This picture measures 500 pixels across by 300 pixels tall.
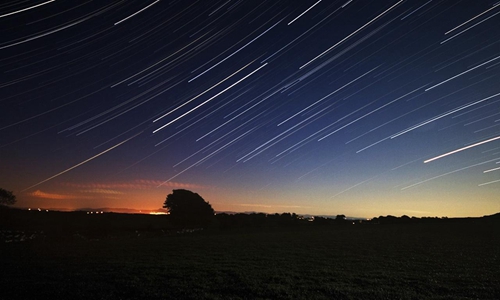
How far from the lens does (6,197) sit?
56156mm

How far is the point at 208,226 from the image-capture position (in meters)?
65.9

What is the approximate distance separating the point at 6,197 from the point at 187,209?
33.8m

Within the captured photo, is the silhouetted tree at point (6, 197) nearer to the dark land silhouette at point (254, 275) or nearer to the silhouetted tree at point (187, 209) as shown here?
the silhouetted tree at point (187, 209)

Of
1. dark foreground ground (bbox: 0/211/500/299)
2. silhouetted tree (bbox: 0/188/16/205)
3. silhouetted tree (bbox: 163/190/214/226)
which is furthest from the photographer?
silhouetted tree (bbox: 163/190/214/226)

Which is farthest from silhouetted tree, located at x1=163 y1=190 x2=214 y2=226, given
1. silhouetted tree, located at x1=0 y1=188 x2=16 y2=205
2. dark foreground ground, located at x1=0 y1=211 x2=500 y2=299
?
dark foreground ground, located at x1=0 y1=211 x2=500 y2=299

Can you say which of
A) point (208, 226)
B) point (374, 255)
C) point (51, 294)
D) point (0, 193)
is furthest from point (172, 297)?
point (0, 193)

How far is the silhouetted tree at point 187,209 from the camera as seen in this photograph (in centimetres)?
6619

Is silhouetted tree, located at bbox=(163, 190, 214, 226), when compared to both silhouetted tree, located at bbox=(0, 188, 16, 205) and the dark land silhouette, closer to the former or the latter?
silhouetted tree, located at bbox=(0, 188, 16, 205)

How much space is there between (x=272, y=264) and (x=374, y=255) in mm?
9999

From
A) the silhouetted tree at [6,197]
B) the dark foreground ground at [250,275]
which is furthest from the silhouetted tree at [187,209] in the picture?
the dark foreground ground at [250,275]

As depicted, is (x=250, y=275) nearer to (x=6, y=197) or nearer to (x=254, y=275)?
(x=254, y=275)

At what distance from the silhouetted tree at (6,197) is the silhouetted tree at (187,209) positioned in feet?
92.4

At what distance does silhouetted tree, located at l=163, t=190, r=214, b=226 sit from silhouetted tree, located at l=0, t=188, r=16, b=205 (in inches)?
1109

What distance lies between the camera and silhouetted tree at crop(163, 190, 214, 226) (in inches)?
2606
